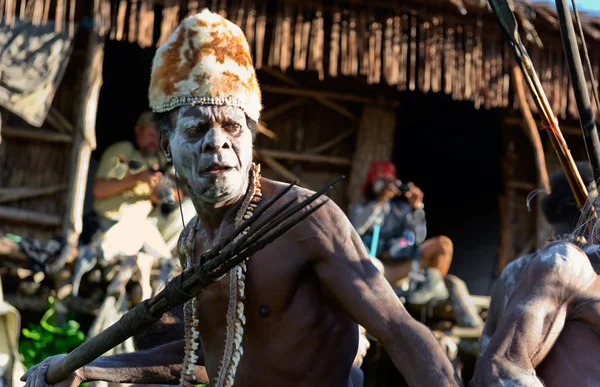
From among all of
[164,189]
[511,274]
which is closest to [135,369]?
A: [511,274]

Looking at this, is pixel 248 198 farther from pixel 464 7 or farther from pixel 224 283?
pixel 464 7

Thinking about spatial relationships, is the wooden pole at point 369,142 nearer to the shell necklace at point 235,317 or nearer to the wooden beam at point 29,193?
the wooden beam at point 29,193

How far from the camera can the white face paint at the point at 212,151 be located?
357 centimetres

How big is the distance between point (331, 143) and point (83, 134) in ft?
8.22

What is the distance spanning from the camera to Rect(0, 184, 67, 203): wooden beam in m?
9.27

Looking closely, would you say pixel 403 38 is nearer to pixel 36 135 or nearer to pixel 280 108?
pixel 280 108

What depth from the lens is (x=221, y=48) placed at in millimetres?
3746

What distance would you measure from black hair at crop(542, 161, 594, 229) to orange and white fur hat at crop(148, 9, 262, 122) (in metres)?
1.93

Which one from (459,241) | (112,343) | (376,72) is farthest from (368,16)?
(112,343)

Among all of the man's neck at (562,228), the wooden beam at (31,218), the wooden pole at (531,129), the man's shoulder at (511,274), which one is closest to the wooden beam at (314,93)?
the wooden pole at (531,129)

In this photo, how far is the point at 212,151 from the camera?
356 centimetres

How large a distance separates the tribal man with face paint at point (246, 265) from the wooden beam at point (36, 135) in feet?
18.8

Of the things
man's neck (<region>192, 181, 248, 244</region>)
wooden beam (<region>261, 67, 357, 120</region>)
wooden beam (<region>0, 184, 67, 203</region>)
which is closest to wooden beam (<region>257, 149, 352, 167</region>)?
wooden beam (<region>261, 67, 357, 120</region>)

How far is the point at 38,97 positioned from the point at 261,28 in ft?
6.07
